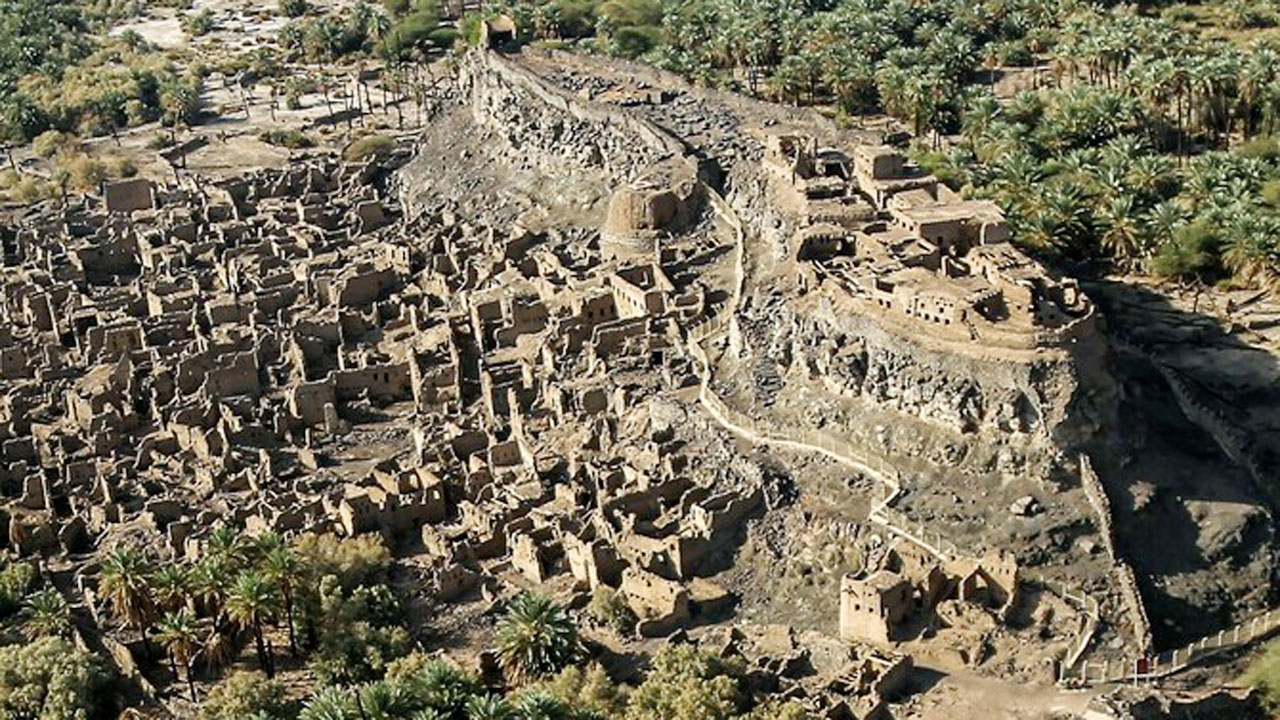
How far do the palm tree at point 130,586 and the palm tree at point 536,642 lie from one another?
40.8 ft

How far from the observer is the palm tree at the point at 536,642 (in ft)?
163

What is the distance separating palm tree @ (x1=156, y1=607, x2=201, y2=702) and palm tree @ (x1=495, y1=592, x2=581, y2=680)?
10095 mm

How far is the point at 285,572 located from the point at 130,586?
5549mm

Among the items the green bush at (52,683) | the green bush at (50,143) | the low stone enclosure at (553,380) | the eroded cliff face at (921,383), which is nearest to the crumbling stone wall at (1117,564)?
the low stone enclosure at (553,380)

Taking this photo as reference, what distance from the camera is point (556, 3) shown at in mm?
145500

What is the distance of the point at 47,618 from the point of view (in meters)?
55.6

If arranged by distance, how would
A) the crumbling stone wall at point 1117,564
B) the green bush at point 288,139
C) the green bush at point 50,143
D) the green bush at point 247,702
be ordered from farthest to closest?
1. the green bush at point 50,143
2. the green bush at point 288,139
3. the crumbling stone wall at point 1117,564
4. the green bush at point 247,702

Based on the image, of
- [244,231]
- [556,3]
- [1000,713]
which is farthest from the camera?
[556,3]

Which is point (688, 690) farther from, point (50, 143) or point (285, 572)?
point (50, 143)

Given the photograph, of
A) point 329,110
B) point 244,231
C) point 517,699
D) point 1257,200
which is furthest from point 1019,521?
point 329,110

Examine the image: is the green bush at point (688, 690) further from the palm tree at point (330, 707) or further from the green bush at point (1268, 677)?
the green bush at point (1268, 677)

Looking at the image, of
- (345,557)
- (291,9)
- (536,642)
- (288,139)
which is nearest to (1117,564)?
(536,642)

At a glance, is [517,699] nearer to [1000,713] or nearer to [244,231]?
[1000,713]

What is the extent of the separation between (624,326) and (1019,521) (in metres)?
21.0
